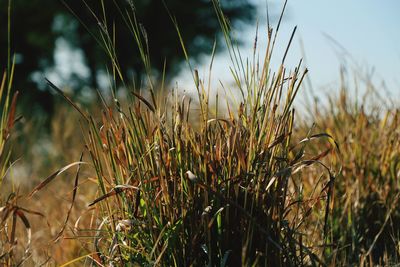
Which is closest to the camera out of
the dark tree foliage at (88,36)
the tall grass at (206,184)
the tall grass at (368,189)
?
the tall grass at (206,184)

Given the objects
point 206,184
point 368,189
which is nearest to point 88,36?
point 368,189

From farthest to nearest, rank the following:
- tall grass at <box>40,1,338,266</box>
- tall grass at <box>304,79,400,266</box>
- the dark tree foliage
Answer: the dark tree foliage
tall grass at <box>304,79,400,266</box>
tall grass at <box>40,1,338,266</box>

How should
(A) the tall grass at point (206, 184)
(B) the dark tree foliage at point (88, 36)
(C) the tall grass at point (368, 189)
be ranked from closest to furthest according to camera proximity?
1. (A) the tall grass at point (206, 184)
2. (C) the tall grass at point (368, 189)
3. (B) the dark tree foliage at point (88, 36)

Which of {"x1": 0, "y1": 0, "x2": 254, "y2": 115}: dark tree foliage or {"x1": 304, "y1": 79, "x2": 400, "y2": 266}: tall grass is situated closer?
{"x1": 304, "y1": 79, "x2": 400, "y2": 266}: tall grass

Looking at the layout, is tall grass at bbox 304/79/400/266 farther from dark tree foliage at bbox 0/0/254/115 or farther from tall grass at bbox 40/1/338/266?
dark tree foliage at bbox 0/0/254/115

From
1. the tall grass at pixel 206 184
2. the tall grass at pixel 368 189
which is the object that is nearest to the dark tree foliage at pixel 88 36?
the tall grass at pixel 368 189

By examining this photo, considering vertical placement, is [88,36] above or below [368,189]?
above

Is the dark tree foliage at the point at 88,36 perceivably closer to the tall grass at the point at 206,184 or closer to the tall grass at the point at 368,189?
the tall grass at the point at 368,189

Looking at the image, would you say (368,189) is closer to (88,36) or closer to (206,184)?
(206,184)

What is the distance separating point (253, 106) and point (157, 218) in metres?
0.48

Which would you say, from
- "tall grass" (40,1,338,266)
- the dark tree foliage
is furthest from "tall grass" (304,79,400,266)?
the dark tree foliage

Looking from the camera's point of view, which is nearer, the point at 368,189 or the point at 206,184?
the point at 206,184

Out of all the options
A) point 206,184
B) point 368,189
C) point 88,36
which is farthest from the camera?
point 88,36

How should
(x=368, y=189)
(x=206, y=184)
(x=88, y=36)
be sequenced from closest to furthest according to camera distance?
(x=206, y=184) < (x=368, y=189) < (x=88, y=36)
